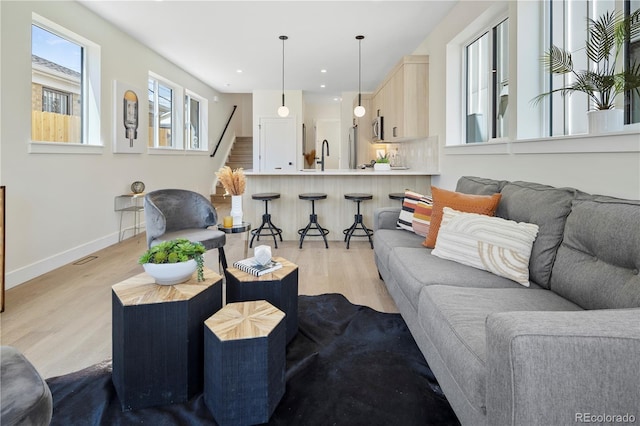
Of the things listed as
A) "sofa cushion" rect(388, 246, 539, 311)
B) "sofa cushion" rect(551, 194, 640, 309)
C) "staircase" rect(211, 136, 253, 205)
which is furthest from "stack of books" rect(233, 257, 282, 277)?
"staircase" rect(211, 136, 253, 205)

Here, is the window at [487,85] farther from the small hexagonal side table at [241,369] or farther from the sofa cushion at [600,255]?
the small hexagonal side table at [241,369]

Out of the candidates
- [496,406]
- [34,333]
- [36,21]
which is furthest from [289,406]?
[36,21]

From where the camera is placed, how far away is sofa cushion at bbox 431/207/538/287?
1.92 meters

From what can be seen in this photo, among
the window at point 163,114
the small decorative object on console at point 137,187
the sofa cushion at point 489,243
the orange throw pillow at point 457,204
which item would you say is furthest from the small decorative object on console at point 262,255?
the window at point 163,114

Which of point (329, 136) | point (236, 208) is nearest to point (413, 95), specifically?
point (236, 208)

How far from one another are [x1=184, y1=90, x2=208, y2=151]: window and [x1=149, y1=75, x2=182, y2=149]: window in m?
0.46

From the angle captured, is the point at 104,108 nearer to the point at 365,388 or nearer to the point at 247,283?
the point at 247,283

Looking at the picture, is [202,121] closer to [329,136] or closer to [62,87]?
[329,136]

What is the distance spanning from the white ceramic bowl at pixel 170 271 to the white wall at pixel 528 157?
2.24m

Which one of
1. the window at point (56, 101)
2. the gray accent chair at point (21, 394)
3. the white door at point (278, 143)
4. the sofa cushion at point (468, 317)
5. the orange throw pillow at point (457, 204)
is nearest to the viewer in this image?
the gray accent chair at point (21, 394)

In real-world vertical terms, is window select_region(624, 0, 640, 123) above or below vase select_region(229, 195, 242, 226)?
above

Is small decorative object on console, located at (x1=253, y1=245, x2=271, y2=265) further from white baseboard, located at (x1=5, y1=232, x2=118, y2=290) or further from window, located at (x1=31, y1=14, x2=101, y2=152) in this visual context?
window, located at (x1=31, y1=14, x2=101, y2=152)

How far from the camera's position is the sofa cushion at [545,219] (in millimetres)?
1851

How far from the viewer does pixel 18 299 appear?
288 cm
